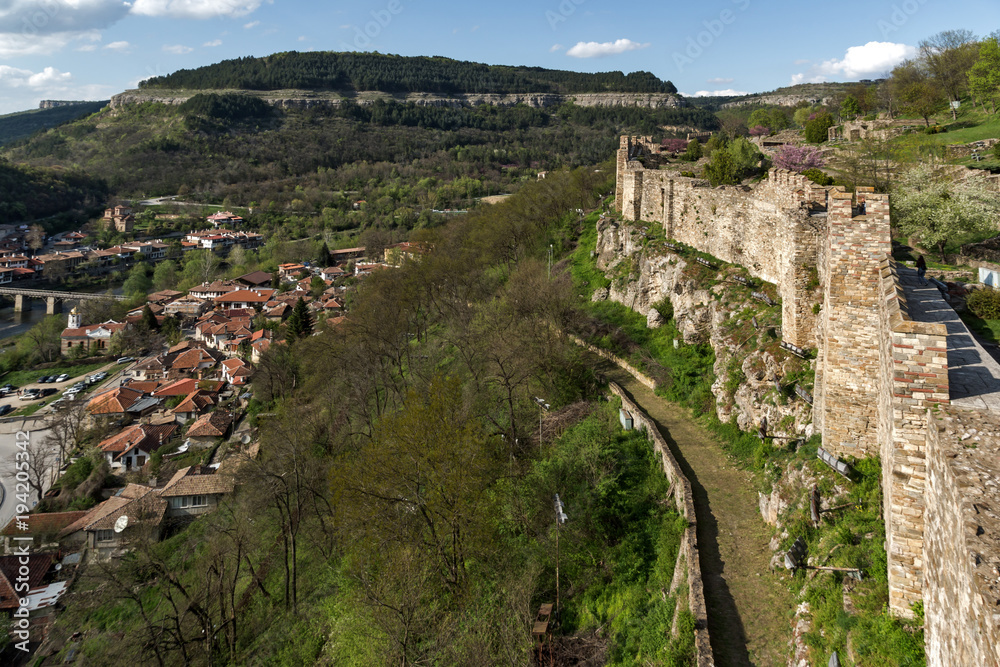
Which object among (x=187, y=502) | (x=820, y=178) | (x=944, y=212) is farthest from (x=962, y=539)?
(x=187, y=502)

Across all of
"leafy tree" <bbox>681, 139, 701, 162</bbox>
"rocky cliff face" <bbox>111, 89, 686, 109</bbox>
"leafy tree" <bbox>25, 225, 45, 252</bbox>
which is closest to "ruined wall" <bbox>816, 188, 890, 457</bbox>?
"leafy tree" <bbox>681, 139, 701, 162</bbox>

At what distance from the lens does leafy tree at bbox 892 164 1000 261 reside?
17.2 m

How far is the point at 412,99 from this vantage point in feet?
634

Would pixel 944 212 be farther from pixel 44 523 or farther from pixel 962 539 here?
pixel 44 523

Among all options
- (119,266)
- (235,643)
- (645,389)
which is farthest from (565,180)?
(119,266)

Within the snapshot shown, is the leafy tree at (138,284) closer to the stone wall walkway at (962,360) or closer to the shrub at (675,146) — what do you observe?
the shrub at (675,146)

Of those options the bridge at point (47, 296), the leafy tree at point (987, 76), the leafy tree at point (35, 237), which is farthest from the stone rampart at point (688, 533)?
the leafy tree at point (35, 237)

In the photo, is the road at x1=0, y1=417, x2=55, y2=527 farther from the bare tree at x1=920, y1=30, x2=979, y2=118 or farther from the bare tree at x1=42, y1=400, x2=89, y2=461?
the bare tree at x1=920, y1=30, x2=979, y2=118

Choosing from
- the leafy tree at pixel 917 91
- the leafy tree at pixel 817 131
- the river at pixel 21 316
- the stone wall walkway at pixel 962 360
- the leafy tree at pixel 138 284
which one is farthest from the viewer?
the leafy tree at pixel 138 284

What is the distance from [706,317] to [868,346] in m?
10.2

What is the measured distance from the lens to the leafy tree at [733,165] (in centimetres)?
2886

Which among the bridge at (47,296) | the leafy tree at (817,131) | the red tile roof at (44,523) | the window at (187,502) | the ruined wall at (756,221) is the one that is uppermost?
the leafy tree at (817,131)

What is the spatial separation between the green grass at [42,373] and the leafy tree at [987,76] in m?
74.7

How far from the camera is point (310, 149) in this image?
143250 mm
